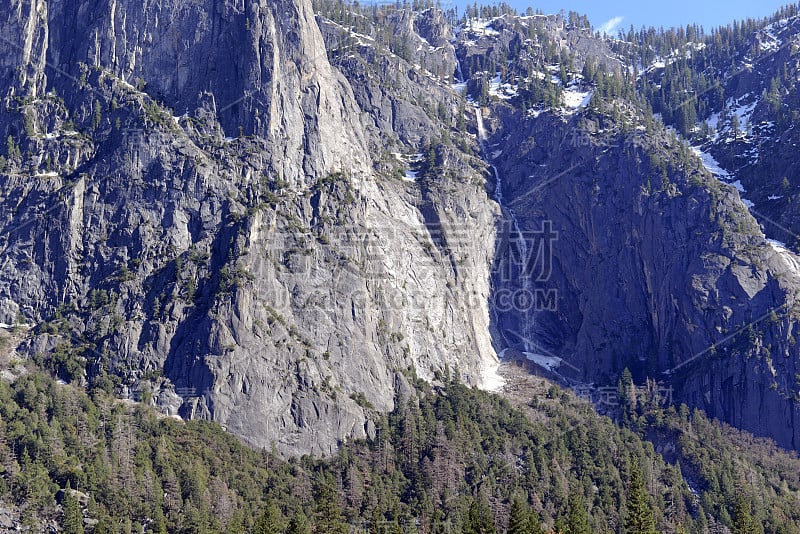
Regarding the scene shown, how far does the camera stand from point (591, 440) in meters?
158

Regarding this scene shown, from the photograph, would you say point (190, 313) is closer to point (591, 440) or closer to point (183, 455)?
point (183, 455)

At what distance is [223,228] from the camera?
16562cm

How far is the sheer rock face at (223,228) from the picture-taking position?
151 meters

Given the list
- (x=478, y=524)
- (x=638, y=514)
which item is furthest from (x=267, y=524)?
(x=638, y=514)

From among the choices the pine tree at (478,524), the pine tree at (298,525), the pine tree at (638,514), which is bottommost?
the pine tree at (298,525)

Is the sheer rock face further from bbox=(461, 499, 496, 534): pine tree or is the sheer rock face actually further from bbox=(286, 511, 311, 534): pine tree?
bbox=(461, 499, 496, 534): pine tree

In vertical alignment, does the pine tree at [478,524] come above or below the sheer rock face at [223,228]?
below

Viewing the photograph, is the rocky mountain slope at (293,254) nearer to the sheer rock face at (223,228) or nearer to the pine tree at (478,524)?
the sheer rock face at (223,228)

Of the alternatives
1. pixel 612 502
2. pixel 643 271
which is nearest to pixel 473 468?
pixel 612 502

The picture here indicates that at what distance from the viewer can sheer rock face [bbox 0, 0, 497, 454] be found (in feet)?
495

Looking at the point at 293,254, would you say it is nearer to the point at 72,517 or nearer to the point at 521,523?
the point at 72,517

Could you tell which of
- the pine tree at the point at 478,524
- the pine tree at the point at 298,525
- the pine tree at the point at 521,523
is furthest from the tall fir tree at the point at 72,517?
the pine tree at the point at 521,523

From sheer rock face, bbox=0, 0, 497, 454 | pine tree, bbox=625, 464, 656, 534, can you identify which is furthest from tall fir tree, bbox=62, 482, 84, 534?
pine tree, bbox=625, 464, 656, 534

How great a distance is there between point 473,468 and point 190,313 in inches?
1742
